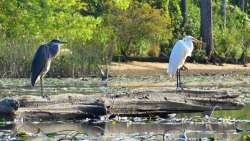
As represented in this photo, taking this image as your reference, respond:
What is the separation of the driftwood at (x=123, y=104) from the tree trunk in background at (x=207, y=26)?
804 inches

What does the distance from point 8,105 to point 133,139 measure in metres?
2.97

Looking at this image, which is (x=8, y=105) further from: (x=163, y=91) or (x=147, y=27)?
(x=147, y=27)

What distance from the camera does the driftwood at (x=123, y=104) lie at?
13.5 meters

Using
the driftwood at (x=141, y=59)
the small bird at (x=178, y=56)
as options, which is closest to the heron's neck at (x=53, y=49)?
the small bird at (x=178, y=56)

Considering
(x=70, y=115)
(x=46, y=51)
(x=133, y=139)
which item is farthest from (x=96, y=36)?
(x=133, y=139)

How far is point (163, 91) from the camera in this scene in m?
15.5

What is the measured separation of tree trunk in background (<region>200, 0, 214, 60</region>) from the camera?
1438 inches

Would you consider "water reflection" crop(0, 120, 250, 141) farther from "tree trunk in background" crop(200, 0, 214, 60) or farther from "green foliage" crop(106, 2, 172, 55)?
"tree trunk in background" crop(200, 0, 214, 60)

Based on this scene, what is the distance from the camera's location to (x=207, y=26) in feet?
122

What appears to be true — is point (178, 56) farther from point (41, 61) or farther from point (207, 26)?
point (207, 26)

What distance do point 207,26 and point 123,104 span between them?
2300cm

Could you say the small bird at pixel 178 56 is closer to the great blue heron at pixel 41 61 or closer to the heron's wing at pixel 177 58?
the heron's wing at pixel 177 58

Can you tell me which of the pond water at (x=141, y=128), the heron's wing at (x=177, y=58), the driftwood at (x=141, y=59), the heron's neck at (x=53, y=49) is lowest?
the driftwood at (x=141, y=59)

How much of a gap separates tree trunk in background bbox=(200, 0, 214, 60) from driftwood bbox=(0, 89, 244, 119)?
67.0ft
